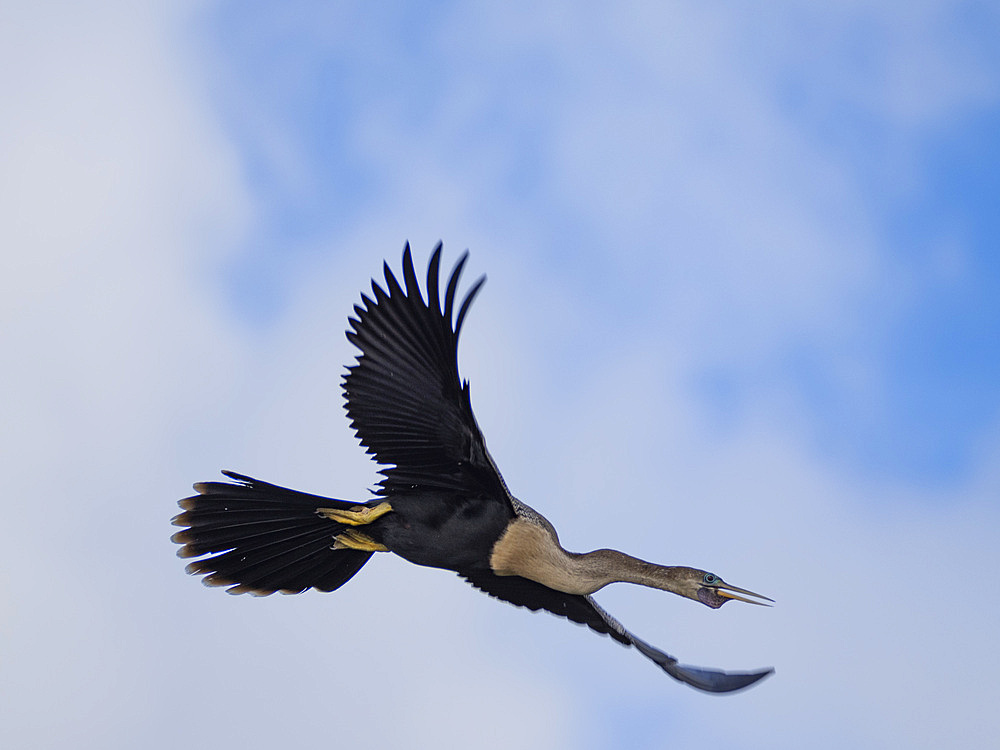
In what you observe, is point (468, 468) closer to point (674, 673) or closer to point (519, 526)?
point (519, 526)

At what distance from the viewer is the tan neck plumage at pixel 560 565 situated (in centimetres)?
808

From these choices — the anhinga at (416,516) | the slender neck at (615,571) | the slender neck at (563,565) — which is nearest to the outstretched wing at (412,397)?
the anhinga at (416,516)

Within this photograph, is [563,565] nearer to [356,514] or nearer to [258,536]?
[356,514]

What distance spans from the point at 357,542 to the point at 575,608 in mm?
1780

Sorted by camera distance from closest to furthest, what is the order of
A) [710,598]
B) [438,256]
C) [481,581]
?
[438,256]
[710,598]
[481,581]

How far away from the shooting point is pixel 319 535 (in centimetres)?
886

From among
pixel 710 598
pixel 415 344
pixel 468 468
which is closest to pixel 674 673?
pixel 710 598

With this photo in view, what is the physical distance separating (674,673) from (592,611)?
0.80 meters

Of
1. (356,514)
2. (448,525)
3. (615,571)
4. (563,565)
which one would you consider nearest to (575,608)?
(615,571)

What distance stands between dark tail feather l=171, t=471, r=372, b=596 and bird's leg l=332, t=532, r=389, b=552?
6 cm

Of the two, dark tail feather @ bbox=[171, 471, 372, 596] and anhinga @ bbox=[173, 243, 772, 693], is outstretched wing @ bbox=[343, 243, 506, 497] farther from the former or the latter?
dark tail feather @ bbox=[171, 471, 372, 596]

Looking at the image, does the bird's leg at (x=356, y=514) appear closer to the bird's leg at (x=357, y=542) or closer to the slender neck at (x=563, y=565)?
the bird's leg at (x=357, y=542)

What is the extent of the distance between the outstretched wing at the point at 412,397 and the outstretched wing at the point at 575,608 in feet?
3.42

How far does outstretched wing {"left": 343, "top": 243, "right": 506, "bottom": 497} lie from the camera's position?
766 cm
